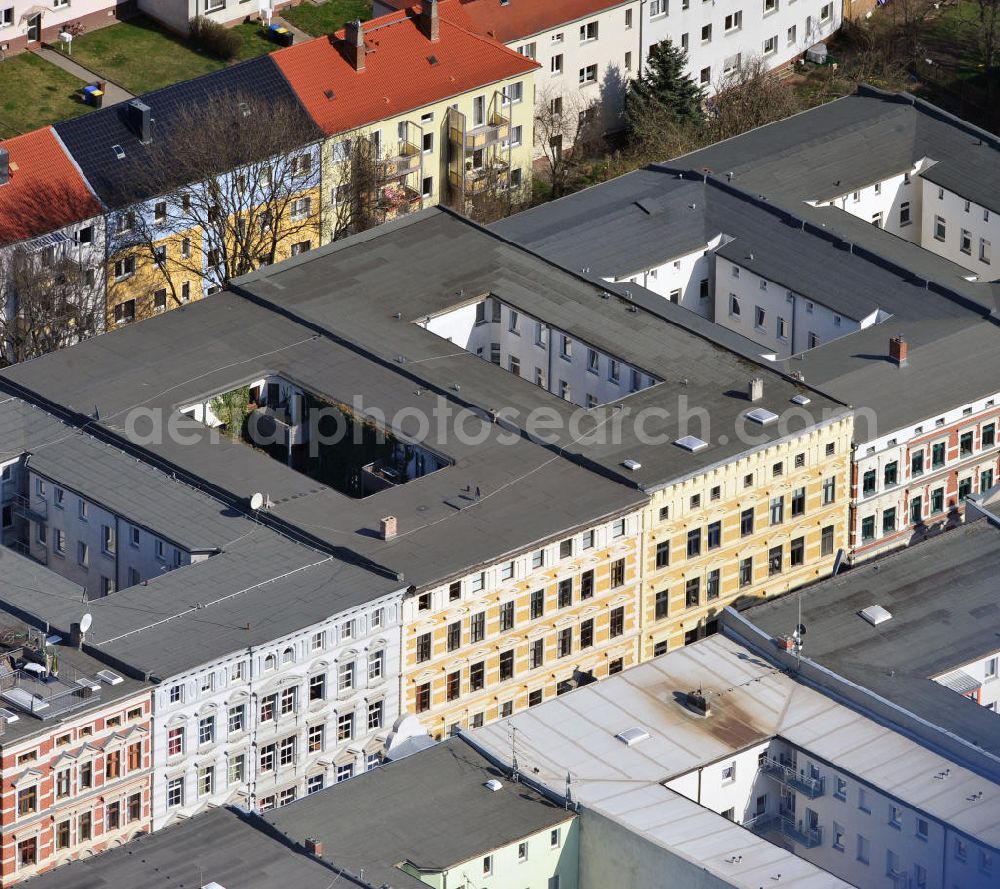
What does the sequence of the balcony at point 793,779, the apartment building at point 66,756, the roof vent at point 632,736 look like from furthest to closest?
the roof vent at point 632,736 < the balcony at point 793,779 < the apartment building at point 66,756

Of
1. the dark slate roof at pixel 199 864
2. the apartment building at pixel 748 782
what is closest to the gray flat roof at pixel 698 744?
the apartment building at pixel 748 782

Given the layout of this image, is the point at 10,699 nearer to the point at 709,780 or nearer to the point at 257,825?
the point at 257,825

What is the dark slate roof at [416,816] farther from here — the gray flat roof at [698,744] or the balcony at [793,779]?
the balcony at [793,779]

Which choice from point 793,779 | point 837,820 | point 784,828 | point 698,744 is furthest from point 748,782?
point 837,820

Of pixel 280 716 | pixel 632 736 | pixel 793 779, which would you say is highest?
pixel 632 736

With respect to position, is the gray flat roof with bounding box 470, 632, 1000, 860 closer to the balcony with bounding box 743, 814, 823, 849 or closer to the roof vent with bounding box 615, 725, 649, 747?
the roof vent with bounding box 615, 725, 649, 747

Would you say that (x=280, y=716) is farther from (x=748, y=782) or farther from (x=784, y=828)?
(x=784, y=828)

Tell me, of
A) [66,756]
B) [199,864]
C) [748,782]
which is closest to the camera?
[199,864]
